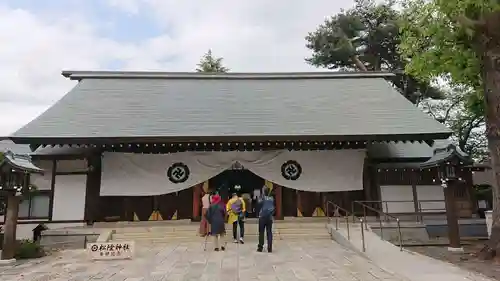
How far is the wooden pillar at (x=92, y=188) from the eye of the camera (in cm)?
1183

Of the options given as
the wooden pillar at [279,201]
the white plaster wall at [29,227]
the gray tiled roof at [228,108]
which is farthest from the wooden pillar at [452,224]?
the white plaster wall at [29,227]

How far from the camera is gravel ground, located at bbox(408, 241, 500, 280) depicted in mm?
6832

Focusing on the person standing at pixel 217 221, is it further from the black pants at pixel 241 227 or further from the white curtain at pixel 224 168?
the white curtain at pixel 224 168

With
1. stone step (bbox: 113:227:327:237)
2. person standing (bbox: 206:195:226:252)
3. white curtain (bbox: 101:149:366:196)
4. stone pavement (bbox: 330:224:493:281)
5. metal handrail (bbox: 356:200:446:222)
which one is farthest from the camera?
metal handrail (bbox: 356:200:446:222)

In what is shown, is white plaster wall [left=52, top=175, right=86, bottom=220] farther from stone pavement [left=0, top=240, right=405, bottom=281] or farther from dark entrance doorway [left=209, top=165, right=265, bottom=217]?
dark entrance doorway [left=209, top=165, right=265, bottom=217]

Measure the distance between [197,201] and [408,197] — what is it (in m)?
7.26

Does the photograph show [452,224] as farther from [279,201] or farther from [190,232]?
[190,232]

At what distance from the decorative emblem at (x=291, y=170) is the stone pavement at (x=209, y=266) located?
3.54m

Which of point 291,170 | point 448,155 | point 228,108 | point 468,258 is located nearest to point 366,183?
point 291,170

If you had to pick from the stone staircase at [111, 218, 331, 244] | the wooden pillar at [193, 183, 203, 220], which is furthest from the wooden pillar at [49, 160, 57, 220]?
the wooden pillar at [193, 183, 203, 220]

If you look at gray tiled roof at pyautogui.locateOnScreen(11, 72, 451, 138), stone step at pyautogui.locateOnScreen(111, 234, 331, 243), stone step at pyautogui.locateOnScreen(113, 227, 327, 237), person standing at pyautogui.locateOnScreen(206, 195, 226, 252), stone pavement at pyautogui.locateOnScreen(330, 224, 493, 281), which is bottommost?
stone pavement at pyautogui.locateOnScreen(330, 224, 493, 281)

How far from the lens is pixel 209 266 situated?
704 centimetres

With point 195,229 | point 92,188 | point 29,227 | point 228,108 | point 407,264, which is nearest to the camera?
point 407,264

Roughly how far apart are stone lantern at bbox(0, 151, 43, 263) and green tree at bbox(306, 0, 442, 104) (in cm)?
2015
